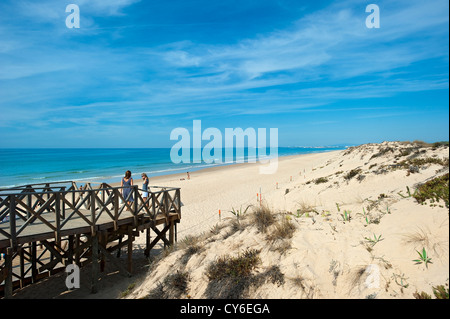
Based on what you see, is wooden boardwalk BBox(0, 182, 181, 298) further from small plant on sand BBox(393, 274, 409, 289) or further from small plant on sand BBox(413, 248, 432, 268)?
small plant on sand BBox(413, 248, 432, 268)

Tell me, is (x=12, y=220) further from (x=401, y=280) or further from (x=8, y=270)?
(x=401, y=280)

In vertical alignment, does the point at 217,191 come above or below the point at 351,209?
below

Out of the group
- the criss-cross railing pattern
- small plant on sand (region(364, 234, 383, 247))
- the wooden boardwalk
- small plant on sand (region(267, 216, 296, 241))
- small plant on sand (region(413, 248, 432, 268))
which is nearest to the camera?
small plant on sand (region(413, 248, 432, 268))

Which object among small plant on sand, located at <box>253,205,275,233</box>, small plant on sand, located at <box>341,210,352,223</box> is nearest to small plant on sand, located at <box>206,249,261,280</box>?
small plant on sand, located at <box>253,205,275,233</box>

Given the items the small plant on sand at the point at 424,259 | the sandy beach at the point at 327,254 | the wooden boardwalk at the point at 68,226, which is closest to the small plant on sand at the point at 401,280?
the sandy beach at the point at 327,254

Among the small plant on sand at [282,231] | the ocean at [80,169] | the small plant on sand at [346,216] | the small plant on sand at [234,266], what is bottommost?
the ocean at [80,169]

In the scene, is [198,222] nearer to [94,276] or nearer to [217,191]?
[94,276]

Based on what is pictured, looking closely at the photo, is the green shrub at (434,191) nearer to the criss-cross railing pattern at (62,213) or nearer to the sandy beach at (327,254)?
the sandy beach at (327,254)

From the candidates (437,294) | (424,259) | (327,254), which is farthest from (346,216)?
(437,294)
